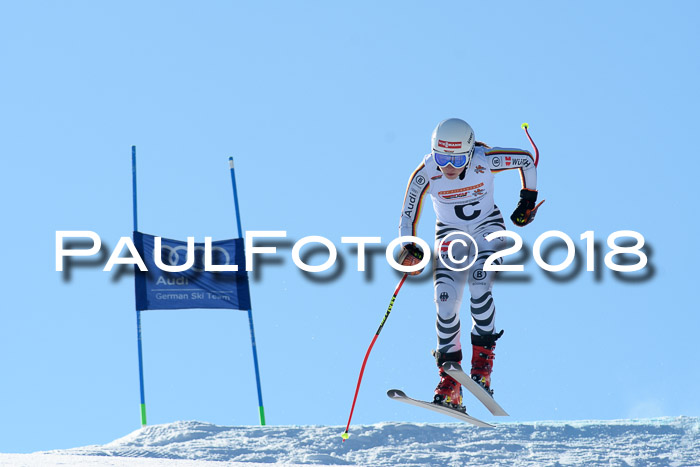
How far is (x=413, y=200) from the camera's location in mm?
10938

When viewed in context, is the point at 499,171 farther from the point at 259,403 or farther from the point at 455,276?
the point at 259,403

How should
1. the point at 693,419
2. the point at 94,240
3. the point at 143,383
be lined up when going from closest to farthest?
the point at 94,240
the point at 143,383
the point at 693,419

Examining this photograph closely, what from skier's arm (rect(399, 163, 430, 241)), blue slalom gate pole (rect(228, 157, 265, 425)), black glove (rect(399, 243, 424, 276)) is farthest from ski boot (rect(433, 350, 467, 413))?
blue slalom gate pole (rect(228, 157, 265, 425))

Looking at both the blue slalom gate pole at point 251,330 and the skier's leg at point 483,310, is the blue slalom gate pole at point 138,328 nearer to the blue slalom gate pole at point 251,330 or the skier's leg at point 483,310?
the blue slalom gate pole at point 251,330

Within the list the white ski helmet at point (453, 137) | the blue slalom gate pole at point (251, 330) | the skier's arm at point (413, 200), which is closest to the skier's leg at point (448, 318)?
the skier's arm at point (413, 200)

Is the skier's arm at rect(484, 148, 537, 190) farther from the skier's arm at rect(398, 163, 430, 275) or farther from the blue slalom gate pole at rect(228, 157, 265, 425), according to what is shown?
the blue slalom gate pole at rect(228, 157, 265, 425)

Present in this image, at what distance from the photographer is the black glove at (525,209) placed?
35.4 ft

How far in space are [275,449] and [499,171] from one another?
998cm

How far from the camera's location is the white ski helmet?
412 inches

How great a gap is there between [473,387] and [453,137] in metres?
2.36

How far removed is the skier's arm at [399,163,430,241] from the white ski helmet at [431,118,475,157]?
0.45 m

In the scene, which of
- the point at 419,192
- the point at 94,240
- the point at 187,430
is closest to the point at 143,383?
the point at 187,430

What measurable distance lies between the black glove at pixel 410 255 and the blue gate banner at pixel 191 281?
11209 mm

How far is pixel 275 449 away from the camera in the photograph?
19.4m
